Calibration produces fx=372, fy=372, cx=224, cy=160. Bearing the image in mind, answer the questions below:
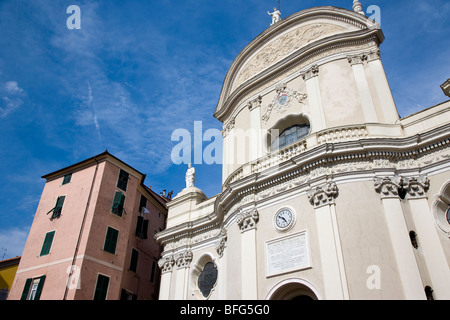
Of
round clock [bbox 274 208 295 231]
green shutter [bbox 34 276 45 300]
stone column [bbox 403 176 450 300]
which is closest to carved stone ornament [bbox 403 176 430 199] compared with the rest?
stone column [bbox 403 176 450 300]

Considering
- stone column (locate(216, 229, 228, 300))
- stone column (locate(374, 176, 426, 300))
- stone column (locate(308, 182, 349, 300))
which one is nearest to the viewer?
stone column (locate(374, 176, 426, 300))

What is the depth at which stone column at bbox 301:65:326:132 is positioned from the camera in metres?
14.6

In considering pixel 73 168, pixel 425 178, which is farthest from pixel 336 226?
pixel 73 168

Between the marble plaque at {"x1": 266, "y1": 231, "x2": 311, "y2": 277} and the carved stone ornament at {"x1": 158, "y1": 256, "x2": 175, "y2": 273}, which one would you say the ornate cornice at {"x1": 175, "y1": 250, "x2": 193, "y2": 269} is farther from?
the marble plaque at {"x1": 266, "y1": 231, "x2": 311, "y2": 277}

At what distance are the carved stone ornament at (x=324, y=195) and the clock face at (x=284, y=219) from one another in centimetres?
99

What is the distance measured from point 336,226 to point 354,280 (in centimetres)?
172

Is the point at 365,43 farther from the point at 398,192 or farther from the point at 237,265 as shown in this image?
the point at 237,265

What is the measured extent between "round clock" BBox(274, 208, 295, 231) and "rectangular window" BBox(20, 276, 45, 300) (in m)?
12.7

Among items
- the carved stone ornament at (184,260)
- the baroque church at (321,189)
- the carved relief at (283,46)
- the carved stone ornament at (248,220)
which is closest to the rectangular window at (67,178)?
the baroque church at (321,189)

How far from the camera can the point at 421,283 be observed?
10266 mm

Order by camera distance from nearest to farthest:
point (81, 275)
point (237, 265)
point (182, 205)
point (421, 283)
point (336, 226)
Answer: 1. point (421, 283)
2. point (336, 226)
3. point (237, 265)
4. point (81, 275)
5. point (182, 205)

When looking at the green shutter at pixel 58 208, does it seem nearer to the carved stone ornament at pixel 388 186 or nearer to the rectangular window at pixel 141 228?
the rectangular window at pixel 141 228

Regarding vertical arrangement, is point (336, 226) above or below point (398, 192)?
below

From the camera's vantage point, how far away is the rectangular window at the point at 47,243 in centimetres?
1955
